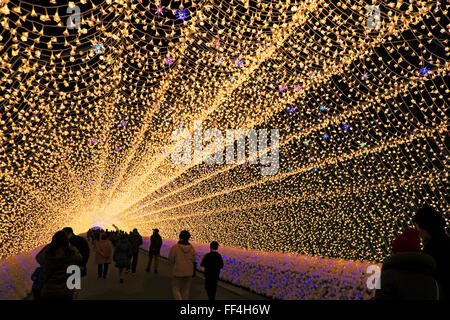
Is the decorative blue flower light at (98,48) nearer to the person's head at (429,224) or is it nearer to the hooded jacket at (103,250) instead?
the person's head at (429,224)

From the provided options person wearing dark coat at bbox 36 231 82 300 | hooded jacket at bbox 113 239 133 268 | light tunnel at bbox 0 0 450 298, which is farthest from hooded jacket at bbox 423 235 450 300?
hooded jacket at bbox 113 239 133 268

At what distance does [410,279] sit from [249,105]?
29.5ft

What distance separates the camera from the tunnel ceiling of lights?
22.1ft

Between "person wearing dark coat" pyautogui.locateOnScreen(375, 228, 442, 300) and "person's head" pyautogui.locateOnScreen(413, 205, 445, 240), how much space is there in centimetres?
48

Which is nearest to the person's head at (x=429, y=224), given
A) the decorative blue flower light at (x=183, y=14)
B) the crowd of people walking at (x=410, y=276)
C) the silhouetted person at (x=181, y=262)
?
the crowd of people walking at (x=410, y=276)

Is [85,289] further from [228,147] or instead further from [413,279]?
[413,279]

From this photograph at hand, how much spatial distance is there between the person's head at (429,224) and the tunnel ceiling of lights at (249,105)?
3140 millimetres

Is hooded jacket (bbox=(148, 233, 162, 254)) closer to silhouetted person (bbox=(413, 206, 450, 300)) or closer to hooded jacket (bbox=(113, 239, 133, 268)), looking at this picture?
hooded jacket (bbox=(113, 239, 133, 268))

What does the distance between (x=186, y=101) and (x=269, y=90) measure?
2.21 m

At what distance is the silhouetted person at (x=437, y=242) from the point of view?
362 centimetres
